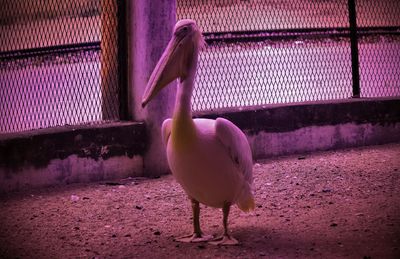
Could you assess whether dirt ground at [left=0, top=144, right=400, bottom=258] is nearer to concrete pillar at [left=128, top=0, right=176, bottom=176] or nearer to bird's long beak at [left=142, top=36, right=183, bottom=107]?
concrete pillar at [left=128, top=0, right=176, bottom=176]

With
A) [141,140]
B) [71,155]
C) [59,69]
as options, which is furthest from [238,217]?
[59,69]

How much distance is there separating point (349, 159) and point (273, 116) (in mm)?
955

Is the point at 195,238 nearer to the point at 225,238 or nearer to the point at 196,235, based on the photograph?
the point at 196,235

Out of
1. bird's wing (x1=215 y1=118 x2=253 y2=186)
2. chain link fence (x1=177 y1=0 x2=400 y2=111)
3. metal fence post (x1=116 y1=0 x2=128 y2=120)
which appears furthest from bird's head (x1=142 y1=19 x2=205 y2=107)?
chain link fence (x1=177 y1=0 x2=400 y2=111)

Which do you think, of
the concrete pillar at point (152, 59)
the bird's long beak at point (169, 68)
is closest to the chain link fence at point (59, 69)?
the concrete pillar at point (152, 59)

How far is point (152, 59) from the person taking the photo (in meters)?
6.75

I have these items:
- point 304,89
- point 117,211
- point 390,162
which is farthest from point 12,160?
point 304,89

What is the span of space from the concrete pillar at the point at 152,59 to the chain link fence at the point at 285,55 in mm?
1551

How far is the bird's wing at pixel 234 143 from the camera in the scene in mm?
4703

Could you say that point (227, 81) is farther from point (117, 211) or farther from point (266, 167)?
point (117, 211)

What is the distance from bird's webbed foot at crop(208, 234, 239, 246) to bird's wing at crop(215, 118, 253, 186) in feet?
1.49

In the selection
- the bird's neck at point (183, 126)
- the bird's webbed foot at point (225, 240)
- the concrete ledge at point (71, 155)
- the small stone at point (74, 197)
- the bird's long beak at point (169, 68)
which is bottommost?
the bird's webbed foot at point (225, 240)

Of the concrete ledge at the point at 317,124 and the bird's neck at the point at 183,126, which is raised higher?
the bird's neck at the point at 183,126

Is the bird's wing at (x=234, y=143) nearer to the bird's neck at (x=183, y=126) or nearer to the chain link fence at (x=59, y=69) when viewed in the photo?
the bird's neck at (x=183, y=126)
